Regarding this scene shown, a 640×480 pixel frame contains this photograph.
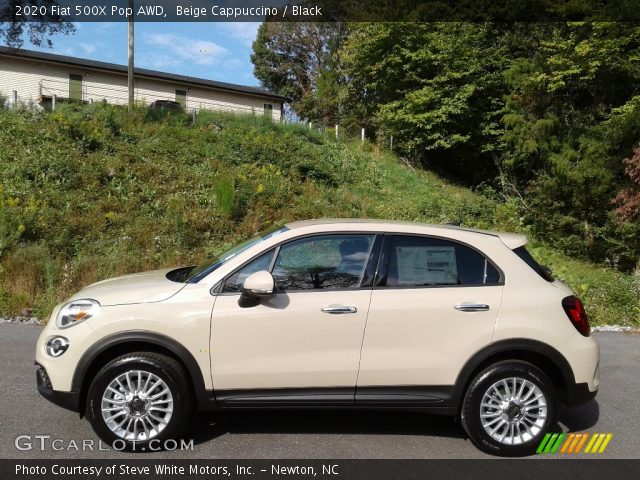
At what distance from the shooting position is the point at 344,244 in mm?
4234

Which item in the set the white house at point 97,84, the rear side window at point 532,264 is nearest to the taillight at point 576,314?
the rear side window at point 532,264

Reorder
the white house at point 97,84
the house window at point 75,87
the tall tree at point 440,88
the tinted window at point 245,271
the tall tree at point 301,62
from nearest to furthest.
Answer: the tinted window at point 245,271 → the tall tree at point 440,88 → the white house at point 97,84 → the house window at point 75,87 → the tall tree at point 301,62

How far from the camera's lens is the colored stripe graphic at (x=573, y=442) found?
411 centimetres

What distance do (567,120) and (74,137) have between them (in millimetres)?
17248

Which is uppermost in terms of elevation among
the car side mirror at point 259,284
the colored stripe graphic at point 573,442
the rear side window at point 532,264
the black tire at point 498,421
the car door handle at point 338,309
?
the rear side window at point 532,264

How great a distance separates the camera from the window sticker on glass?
4117 mm

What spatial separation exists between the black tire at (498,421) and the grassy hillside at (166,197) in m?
5.56

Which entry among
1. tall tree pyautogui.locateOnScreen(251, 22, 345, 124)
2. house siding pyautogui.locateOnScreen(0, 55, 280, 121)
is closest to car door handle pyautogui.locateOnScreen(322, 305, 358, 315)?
house siding pyautogui.locateOnScreen(0, 55, 280, 121)

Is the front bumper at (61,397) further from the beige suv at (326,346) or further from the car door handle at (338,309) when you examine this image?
the car door handle at (338,309)

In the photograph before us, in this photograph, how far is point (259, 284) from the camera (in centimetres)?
378

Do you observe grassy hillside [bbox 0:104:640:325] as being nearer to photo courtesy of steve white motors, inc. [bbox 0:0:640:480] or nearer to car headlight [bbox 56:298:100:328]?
photo courtesy of steve white motors, inc. [bbox 0:0:640:480]

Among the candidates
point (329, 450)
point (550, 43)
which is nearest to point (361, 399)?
point (329, 450)
